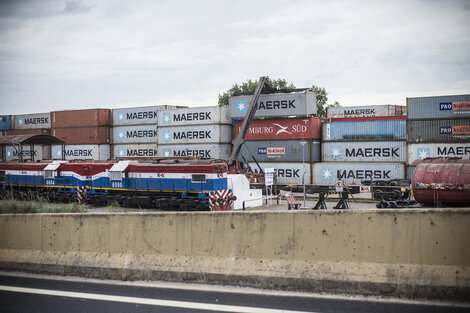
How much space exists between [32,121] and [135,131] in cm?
1386

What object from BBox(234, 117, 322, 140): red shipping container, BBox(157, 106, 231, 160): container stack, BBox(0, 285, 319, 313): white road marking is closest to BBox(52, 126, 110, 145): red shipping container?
BBox(157, 106, 231, 160): container stack

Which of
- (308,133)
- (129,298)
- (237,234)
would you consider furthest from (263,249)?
(308,133)

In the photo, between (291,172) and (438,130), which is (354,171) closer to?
(291,172)

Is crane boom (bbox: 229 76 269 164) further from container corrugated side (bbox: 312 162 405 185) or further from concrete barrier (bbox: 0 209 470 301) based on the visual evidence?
concrete barrier (bbox: 0 209 470 301)

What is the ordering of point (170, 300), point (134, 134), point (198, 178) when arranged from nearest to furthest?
1. point (170, 300)
2. point (198, 178)
3. point (134, 134)

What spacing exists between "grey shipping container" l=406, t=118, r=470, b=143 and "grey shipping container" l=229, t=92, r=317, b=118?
7566 mm

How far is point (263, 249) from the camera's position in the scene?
26.0 feet

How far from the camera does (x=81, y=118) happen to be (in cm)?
4625

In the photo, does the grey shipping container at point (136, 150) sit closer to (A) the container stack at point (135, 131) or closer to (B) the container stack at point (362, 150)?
(A) the container stack at point (135, 131)

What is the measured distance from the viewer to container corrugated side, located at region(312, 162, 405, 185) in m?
32.8

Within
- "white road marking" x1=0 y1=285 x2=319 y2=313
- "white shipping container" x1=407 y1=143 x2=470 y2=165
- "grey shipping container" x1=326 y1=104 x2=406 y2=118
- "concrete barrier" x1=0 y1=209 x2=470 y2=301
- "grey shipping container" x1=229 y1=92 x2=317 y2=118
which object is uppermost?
"grey shipping container" x1=326 y1=104 x2=406 y2=118

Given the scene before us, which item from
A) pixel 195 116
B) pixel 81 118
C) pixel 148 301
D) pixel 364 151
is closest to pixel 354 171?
pixel 364 151

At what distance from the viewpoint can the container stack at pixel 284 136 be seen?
35562 mm

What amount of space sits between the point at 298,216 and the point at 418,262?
80.2 inches
